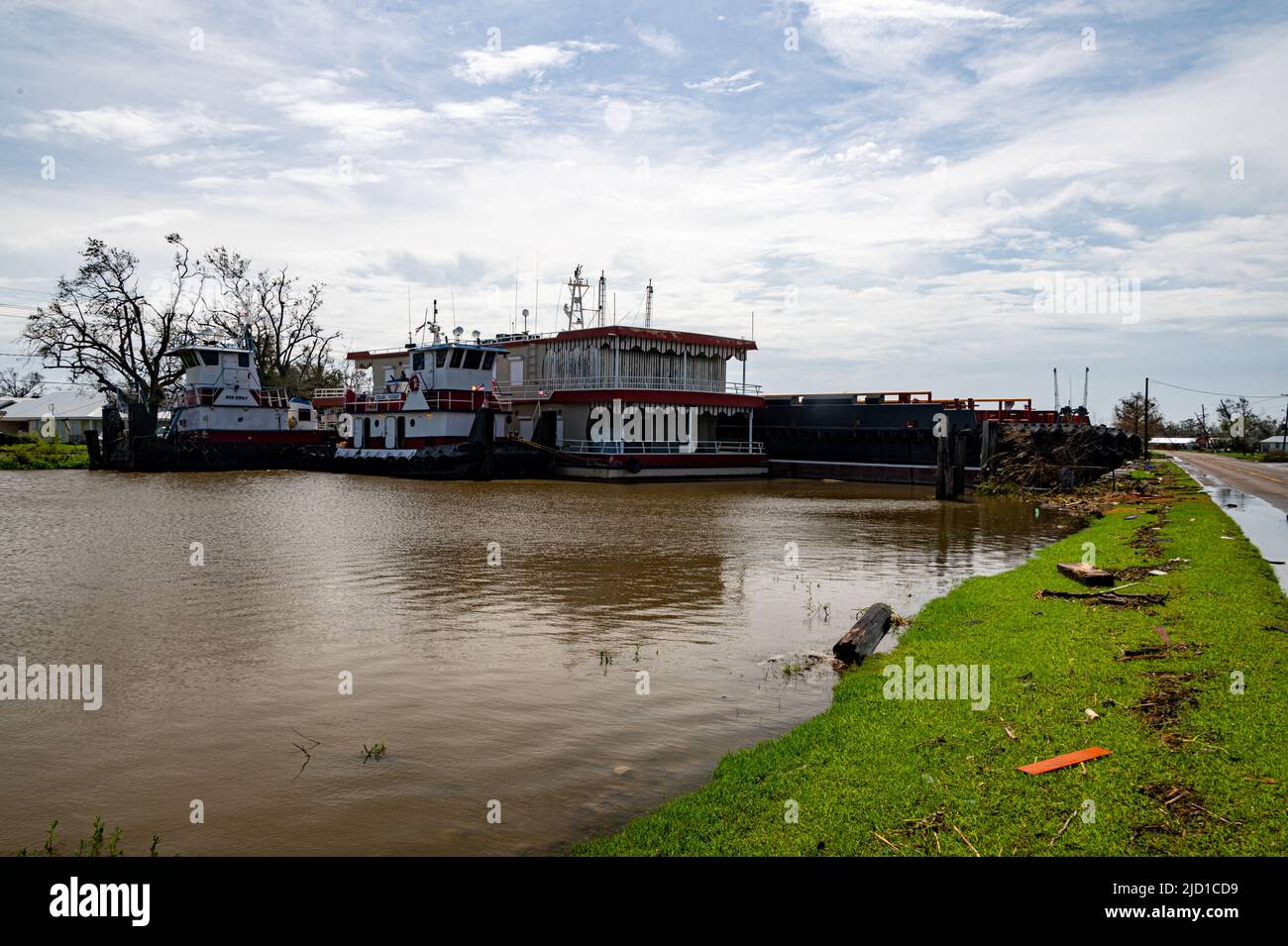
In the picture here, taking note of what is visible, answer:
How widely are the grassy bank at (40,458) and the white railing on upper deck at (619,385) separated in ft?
91.4

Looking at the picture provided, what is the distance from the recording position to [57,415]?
7775 centimetres

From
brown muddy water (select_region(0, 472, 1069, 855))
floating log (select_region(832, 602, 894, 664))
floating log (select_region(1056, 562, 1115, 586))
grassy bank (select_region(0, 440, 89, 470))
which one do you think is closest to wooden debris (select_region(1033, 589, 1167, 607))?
floating log (select_region(1056, 562, 1115, 586))

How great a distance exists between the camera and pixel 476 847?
19.9 feet

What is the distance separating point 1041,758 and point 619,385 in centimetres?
3929

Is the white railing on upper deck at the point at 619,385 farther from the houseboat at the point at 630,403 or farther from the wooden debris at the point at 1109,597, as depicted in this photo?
the wooden debris at the point at 1109,597

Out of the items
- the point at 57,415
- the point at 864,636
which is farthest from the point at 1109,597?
the point at 57,415

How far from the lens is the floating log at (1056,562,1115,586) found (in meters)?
13.5

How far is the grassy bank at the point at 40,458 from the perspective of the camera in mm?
51219

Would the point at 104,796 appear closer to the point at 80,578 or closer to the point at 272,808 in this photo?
the point at 272,808

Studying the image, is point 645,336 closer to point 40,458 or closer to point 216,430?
point 216,430

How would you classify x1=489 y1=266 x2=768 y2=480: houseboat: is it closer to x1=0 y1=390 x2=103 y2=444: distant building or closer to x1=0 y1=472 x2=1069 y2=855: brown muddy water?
x1=0 y1=472 x2=1069 y2=855: brown muddy water

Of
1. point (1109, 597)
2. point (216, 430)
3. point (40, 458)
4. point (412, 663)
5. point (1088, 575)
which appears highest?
point (216, 430)
